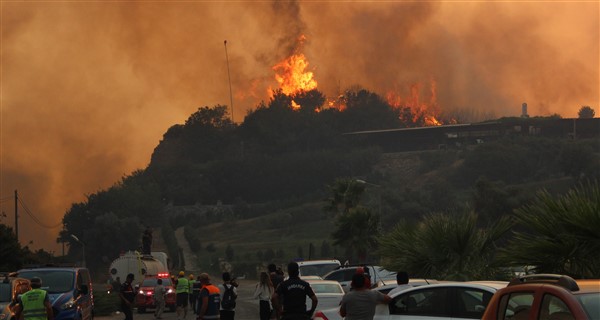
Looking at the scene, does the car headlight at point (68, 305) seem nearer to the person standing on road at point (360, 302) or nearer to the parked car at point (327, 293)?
the parked car at point (327, 293)

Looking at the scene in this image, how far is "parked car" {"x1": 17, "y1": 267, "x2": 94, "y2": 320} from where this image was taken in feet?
83.9

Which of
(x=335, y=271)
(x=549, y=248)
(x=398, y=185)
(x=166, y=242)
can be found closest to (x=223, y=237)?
(x=166, y=242)

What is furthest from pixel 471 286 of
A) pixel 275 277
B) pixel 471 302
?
pixel 275 277

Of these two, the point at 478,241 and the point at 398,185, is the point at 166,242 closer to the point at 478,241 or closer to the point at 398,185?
the point at 398,185

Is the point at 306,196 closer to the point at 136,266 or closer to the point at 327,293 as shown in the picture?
the point at 136,266

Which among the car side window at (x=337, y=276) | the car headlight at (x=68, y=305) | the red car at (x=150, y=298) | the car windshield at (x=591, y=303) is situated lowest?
the red car at (x=150, y=298)

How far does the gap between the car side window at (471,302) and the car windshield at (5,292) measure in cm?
1112

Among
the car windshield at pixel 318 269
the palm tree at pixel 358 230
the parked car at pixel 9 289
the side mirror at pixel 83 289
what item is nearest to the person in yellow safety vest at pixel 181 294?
the car windshield at pixel 318 269

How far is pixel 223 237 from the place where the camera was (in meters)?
146

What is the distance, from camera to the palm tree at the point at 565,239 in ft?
61.9

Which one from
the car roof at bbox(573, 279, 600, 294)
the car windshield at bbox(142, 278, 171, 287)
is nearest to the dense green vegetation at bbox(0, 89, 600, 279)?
the car windshield at bbox(142, 278, 171, 287)

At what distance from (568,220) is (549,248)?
58 cm

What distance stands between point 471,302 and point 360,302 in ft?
5.42

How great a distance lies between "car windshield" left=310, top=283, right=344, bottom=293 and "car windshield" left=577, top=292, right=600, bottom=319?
15527 millimetres
